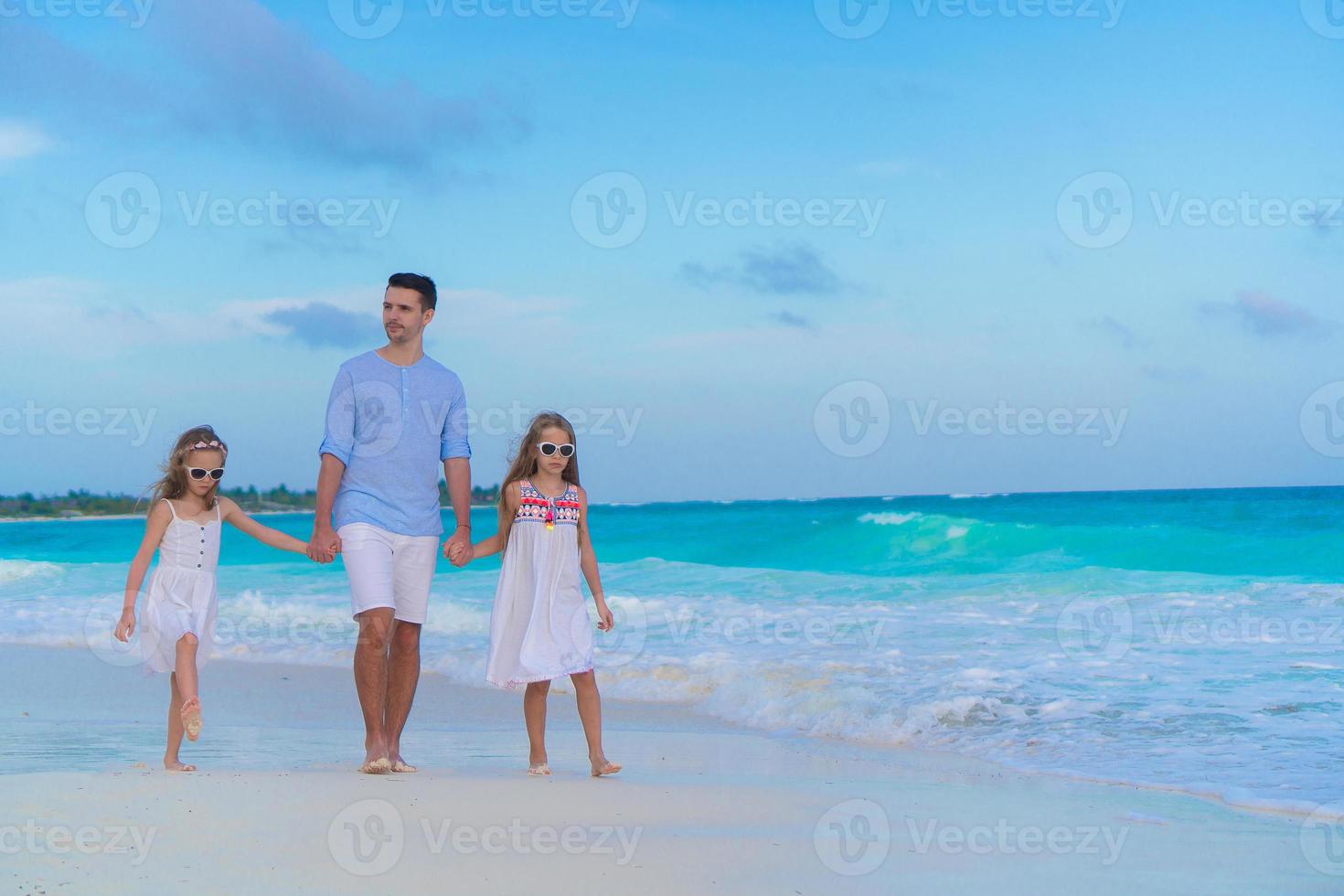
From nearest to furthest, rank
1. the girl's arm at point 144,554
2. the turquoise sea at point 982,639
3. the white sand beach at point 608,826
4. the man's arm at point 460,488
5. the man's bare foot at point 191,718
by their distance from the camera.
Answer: the white sand beach at point 608,826, the man's bare foot at point 191,718, the girl's arm at point 144,554, the man's arm at point 460,488, the turquoise sea at point 982,639

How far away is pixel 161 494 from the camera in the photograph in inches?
198

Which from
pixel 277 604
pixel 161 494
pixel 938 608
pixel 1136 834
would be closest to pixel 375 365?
pixel 161 494

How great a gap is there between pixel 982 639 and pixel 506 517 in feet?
17.4

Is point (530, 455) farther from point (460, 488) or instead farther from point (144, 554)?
point (144, 554)

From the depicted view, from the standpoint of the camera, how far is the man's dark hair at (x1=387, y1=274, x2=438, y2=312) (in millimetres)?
4949

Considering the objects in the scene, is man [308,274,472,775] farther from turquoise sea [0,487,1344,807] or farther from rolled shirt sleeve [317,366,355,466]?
turquoise sea [0,487,1344,807]

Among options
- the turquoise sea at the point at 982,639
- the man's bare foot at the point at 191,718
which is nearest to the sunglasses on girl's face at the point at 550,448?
the man's bare foot at the point at 191,718

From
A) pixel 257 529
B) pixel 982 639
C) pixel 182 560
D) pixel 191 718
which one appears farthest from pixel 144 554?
pixel 982 639

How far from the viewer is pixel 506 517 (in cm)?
518

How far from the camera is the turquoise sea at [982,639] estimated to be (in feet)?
19.8

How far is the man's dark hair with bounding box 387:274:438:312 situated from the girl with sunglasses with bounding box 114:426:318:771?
0.98 metres

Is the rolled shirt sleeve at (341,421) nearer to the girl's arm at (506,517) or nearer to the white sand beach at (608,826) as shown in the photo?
the girl's arm at (506,517)

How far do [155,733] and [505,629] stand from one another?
2.44 meters

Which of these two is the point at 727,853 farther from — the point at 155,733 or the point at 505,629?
the point at 155,733
